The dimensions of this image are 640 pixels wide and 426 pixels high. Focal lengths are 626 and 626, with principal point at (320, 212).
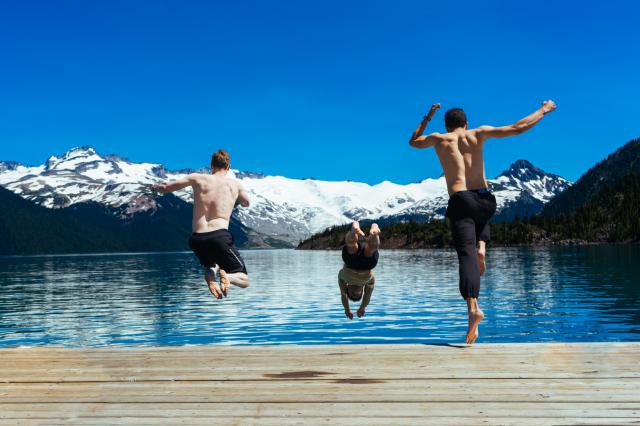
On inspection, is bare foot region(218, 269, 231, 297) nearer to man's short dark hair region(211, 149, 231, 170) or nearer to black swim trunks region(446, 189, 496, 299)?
man's short dark hair region(211, 149, 231, 170)

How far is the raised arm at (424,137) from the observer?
12656mm

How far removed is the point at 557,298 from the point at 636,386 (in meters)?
51.8

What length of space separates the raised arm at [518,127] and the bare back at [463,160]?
0.17m

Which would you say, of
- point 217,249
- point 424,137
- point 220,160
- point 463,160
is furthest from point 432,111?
point 217,249

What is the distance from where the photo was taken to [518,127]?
12.2 m

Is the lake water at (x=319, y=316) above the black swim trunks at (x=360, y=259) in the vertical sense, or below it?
below

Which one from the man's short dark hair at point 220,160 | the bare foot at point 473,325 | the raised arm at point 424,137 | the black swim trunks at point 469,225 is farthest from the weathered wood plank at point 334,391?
the man's short dark hair at point 220,160

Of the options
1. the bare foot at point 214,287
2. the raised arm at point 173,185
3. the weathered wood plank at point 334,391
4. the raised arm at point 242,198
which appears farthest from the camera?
the bare foot at point 214,287

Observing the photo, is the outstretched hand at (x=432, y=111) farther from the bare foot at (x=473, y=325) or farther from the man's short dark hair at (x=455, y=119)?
the bare foot at (x=473, y=325)

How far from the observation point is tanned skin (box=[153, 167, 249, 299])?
1357cm

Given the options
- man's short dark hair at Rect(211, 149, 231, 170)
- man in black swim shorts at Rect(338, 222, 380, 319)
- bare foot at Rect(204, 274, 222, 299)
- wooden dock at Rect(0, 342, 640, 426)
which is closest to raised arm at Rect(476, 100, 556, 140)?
man in black swim shorts at Rect(338, 222, 380, 319)

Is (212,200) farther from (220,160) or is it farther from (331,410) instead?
(331,410)

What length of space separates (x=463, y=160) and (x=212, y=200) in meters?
5.41

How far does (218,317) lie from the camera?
49.1m
